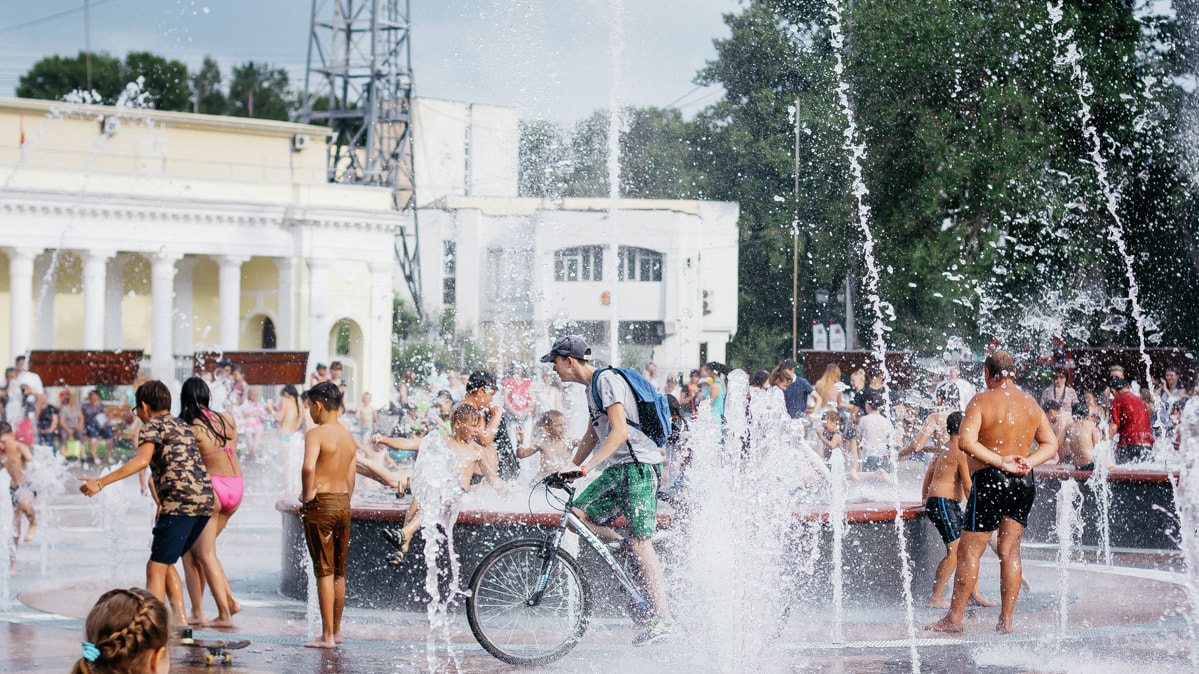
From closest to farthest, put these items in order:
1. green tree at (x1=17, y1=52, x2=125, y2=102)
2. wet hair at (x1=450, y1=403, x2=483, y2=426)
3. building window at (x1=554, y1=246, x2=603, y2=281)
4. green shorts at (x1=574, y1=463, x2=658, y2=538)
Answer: green shorts at (x1=574, y1=463, x2=658, y2=538)
wet hair at (x1=450, y1=403, x2=483, y2=426)
building window at (x1=554, y1=246, x2=603, y2=281)
green tree at (x1=17, y1=52, x2=125, y2=102)

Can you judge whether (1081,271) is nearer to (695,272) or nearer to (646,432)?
(695,272)

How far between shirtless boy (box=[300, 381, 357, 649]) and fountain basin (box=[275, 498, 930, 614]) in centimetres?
102

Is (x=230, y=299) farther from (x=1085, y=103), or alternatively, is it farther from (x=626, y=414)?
(x=626, y=414)

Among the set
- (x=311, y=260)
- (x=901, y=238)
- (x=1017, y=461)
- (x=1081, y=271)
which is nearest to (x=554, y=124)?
(x=311, y=260)

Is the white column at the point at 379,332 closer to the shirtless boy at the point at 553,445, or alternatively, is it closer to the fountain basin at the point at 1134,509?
the fountain basin at the point at 1134,509

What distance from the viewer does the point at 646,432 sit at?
673 centimetres

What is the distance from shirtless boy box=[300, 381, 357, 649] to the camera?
693 centimetres

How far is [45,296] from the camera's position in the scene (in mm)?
38469

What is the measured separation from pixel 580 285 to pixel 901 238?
14286 millimetres

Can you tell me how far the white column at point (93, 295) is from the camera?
119ft

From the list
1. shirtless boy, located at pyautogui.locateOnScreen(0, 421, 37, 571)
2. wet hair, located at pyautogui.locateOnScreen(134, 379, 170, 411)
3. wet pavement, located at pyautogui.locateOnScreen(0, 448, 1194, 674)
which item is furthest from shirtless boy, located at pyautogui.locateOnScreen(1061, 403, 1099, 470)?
shirtless boy, located at pyautogui.locateOnScreen(0, 421, 37, 571)

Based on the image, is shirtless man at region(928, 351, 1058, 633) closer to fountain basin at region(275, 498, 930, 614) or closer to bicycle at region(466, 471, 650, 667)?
fountain basin at region(275, 498, 930, 614)

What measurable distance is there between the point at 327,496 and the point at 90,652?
4.17m

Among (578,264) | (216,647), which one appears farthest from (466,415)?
(578,264)
